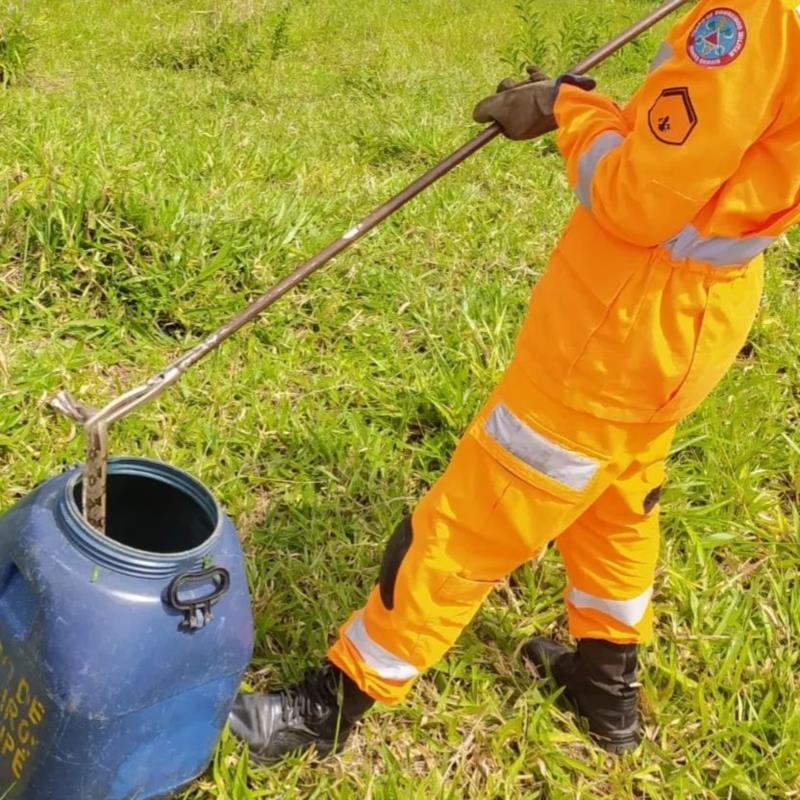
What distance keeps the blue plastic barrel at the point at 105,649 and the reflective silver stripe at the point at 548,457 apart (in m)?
0.57

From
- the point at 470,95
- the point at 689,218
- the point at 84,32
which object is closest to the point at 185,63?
the point at 84,32

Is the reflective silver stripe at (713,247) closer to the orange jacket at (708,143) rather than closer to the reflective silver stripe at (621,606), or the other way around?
the orange jacket at (708,143)

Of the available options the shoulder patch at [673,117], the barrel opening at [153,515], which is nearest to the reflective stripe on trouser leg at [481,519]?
the barrel opening at [153,515]

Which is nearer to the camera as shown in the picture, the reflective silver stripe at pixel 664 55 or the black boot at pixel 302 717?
the reflective silver stripe at pixel 664 55

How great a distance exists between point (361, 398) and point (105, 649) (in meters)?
1.86

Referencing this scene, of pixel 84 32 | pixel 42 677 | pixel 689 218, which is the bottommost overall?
pixel 84 32

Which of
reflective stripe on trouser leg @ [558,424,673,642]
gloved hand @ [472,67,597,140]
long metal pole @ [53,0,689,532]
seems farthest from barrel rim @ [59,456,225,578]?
gloved hand @ [472,67,597,140]

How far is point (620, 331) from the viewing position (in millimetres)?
1828

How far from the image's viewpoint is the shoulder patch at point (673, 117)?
1.60m

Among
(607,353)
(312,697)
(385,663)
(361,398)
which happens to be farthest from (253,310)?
(361,398)

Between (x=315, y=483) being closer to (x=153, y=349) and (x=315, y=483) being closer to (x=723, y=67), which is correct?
(x=153, y=349)

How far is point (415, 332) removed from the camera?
381 cm

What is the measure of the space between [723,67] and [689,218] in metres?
0.25

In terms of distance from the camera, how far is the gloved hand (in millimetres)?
1977
